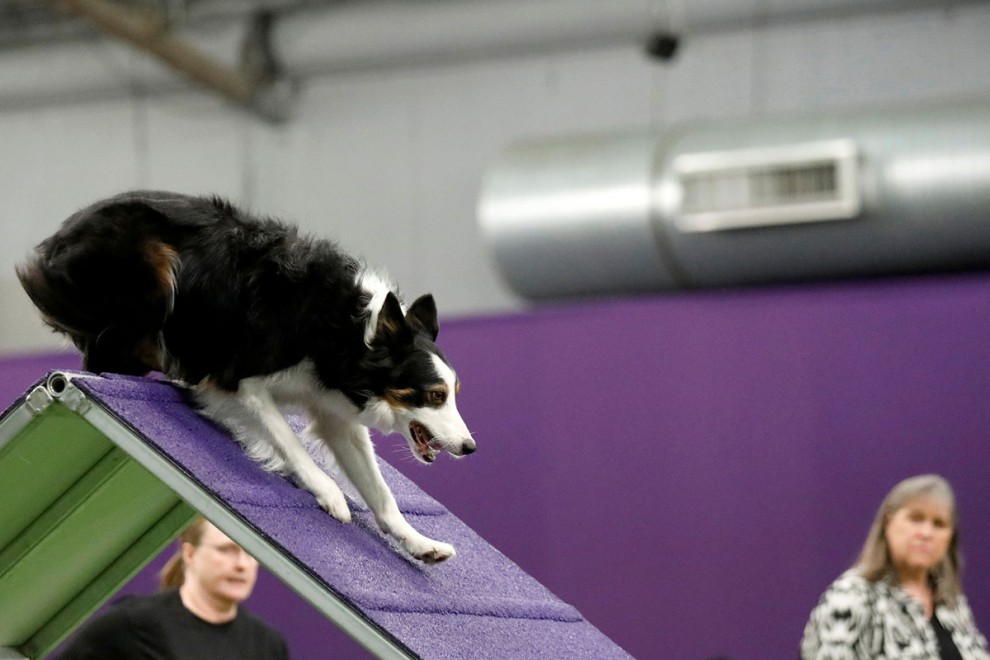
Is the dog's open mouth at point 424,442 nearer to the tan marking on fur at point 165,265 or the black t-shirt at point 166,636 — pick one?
the tan marking on fur at point 165,265

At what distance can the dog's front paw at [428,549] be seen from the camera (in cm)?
229

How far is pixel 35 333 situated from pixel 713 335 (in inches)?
160

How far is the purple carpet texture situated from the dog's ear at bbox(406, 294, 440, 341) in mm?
327

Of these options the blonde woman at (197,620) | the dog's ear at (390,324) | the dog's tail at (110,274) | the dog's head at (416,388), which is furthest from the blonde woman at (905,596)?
the dog's tail at (110,274)

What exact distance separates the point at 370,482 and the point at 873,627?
148 cm

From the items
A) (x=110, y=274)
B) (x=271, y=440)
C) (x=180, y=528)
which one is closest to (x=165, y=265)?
(x=110, y=274)

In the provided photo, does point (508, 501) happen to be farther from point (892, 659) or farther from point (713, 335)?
point (892, 659)

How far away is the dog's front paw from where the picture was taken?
2291 millimetres

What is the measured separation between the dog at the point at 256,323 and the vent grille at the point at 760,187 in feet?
9.49

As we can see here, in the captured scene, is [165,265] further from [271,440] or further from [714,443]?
[714,443]

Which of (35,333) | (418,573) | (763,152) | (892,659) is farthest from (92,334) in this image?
(35,333)

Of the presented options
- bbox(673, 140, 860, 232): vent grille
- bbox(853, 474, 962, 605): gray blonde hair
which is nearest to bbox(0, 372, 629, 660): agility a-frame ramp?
bbox(853, 474, 962, 605): gray blonde hair

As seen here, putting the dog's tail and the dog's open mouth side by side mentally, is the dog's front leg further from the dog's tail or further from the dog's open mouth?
the dog's tail

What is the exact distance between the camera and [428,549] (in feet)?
7.51
